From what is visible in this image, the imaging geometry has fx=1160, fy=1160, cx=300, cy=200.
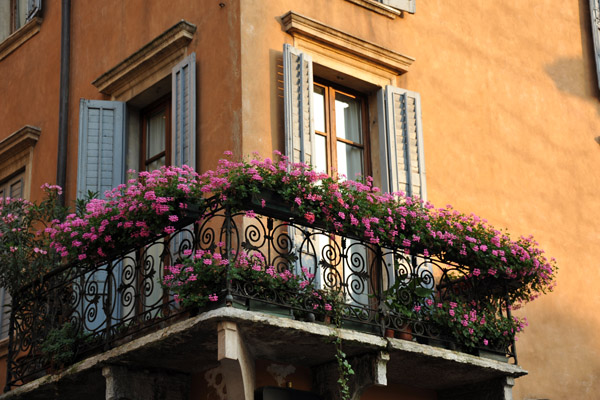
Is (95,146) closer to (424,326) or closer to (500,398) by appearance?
(424,326)

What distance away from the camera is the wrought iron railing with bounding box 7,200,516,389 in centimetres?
858

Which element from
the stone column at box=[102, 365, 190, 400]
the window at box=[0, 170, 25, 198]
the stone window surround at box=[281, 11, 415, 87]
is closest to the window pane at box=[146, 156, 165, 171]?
the stone window surround at box=[281, 11, 415, 87]

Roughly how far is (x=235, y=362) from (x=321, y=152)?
2.60m

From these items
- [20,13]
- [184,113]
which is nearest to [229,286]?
[184,113]

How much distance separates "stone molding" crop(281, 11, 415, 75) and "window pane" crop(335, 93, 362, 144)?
399 mm

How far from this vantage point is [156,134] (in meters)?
10.7

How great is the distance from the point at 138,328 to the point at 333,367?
1.54 meters

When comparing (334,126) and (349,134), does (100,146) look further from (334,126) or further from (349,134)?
(349,134)

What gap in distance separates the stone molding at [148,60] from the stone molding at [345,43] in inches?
35.7

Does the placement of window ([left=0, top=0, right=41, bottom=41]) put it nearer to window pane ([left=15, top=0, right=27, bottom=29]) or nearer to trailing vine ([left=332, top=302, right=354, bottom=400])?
window pane ([left=15, top=0, right=27, bottom=29])

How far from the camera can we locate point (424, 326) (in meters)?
9.20

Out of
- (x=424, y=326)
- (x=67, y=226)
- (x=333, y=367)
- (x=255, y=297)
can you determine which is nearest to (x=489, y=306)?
(x=424, y=326)

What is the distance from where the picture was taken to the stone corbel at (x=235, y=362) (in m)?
7.95

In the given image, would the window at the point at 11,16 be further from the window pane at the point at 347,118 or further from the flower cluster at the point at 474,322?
the flower cluster at the point at 474,322
